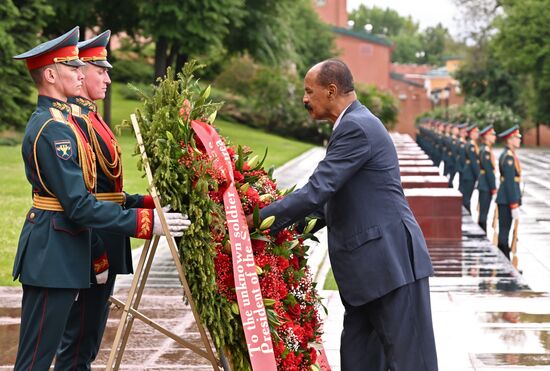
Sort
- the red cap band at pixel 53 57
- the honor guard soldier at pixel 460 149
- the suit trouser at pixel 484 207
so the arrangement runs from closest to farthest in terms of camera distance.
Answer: the red cap band at pixel 53 57, the suit trouser at pixel 484 207, the honor guard soldier at pixel 460 149

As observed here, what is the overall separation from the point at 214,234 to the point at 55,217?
74 centimetres

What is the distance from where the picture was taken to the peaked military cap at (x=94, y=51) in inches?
197

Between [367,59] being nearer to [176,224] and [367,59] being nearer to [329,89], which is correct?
[329,89]

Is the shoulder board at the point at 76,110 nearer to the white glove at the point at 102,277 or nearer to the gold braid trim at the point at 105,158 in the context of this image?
the gold braid trim at the point at 105,158

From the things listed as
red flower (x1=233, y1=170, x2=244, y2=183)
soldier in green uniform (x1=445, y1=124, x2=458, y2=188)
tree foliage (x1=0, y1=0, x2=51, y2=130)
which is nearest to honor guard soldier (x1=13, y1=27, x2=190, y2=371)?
red flower (x1=233, y1=170, x2=244, y2=183)

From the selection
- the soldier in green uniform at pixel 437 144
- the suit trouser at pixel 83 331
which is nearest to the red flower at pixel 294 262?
the suit trouser at pixel 83 331

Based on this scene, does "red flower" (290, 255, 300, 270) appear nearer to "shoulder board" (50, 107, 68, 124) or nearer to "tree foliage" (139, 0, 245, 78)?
"shoulder board" (50, 107, 68, 124)

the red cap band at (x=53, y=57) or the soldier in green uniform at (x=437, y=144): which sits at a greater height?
the red cap band at (x=53, y=57)

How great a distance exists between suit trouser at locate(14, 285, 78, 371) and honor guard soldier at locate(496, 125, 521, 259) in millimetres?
10169

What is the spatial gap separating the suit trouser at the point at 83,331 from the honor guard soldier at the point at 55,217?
34 centimetres

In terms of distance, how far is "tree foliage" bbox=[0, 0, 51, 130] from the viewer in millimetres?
26516

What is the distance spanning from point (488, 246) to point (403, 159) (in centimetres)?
1017

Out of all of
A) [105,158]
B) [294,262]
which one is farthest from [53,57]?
[294,262]

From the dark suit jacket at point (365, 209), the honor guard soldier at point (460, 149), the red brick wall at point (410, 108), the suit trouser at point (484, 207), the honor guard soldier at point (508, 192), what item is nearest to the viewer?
the dark suit jacket at point (365, 209)
